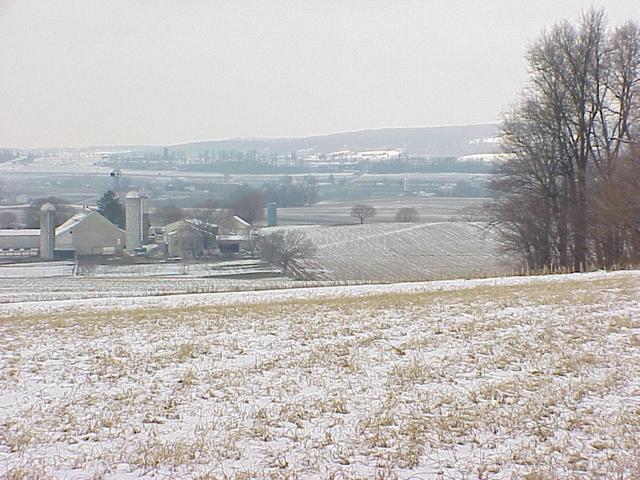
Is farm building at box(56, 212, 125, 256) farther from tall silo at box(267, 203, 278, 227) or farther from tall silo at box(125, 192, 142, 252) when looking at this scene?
tall silo at box(267, 203, 278, 227)

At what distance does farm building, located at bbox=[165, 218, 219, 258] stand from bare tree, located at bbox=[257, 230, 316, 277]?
420 cm

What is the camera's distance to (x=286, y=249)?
52.6 meters

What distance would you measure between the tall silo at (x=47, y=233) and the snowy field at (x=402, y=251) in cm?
1893

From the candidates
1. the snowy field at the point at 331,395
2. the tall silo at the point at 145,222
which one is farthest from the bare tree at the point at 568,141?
the tall silo at the point at 145,222

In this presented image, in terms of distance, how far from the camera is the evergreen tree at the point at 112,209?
7256 centimetres


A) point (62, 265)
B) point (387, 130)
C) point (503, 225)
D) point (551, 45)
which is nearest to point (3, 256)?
point (62, 265)

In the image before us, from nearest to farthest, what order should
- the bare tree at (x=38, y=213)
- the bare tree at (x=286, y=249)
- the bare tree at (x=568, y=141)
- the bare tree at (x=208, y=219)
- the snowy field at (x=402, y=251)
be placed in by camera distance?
the bare tree at (x=568, y=141)
the snowy field at (x=402, y=251)
the bare tree at (x=286, y=249)
the bare tree at (x=208, y=219)
the bare tree at (x=38, y=213)

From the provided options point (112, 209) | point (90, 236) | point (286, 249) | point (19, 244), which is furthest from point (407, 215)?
point (19, 244)

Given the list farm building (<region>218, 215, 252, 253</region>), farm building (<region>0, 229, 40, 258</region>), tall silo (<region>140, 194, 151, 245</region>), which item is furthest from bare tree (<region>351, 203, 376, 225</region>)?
farm building (<region>0, 229, 40, 258</region>)

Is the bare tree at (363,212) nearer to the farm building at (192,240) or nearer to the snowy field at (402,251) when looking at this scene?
the snowy field at (402,251)

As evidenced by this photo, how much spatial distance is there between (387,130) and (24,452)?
173395 millimetres

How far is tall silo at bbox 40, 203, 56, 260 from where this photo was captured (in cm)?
5695

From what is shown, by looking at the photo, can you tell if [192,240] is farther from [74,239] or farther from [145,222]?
[145,222]

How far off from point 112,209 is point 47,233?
14758mm
